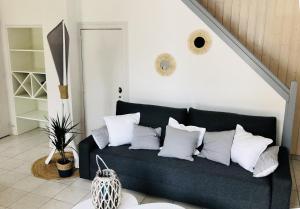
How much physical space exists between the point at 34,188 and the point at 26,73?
7.82 ft

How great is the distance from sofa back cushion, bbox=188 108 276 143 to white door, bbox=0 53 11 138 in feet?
11.0

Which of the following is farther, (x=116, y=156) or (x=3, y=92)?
(x=3, y=92)

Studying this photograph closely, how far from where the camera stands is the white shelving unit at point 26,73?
15.7 ft

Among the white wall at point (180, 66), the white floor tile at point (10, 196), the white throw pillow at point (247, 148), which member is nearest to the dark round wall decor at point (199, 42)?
the white wall at point (180, 66)

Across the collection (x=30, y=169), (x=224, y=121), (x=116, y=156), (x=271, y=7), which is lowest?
(x=30, y=169)

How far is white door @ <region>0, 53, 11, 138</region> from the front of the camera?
481cm

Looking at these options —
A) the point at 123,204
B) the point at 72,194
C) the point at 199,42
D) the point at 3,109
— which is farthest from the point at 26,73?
the point at 123,204

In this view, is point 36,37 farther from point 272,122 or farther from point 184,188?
point 272,122

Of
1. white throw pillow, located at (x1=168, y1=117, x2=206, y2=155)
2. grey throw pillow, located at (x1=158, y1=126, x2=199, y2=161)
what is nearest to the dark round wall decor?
white throw pillow, located at (x1=168, y1=117, x2=206, y2=155)

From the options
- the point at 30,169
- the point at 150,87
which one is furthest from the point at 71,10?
the point at 30,169

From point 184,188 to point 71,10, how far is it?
9.59ft

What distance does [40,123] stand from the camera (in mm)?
5492

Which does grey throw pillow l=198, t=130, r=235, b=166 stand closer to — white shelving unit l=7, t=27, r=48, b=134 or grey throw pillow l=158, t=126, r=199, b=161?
grey throw pillow l=158, t=126, r=199, b=161

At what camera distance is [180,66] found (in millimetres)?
3844
